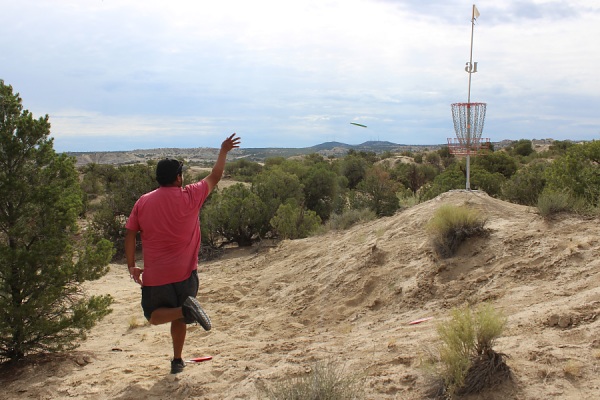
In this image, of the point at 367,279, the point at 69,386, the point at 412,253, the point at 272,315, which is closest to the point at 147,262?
the point at 69,386

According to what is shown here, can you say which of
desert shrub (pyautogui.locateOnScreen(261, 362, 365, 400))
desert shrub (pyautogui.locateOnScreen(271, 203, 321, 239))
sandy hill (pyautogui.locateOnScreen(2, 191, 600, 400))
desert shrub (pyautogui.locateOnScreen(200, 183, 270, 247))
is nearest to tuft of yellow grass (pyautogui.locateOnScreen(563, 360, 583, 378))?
sandy hill (pyautogui.locateOnScreen(2, 191, 600, 400))

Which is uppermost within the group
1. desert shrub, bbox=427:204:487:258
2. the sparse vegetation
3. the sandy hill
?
the sparse vegetation

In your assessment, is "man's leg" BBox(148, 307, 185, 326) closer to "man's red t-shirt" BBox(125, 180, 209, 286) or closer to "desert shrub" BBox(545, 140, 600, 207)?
"man's red t-shirt" BBox(125, 180, 209, 286)

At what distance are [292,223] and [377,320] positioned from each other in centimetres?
780

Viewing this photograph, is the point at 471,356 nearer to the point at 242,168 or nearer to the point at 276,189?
the point at 276,189

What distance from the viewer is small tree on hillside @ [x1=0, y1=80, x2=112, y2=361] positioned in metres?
5.17

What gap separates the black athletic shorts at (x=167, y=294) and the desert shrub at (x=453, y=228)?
3677 millimetres

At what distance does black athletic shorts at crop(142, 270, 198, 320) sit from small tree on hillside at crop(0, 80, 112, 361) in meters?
1.48

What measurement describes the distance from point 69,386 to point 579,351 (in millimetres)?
4313

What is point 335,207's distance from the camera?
17125 mm

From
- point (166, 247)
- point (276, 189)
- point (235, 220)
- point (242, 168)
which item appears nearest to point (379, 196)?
point (276, 189)

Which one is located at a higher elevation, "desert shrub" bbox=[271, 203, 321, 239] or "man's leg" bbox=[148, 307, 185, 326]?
"man's leg" bbox=[148, 307, 185, 326]

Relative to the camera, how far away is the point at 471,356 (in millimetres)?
3592

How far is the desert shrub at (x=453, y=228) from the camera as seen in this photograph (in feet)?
22.1
